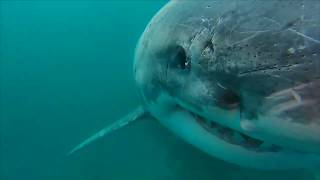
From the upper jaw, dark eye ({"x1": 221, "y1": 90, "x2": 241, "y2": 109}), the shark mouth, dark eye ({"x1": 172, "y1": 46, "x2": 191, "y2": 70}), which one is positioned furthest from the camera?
dark eye ({"x1": 172, "y1": 46, "x2": 191, "y2": 70})

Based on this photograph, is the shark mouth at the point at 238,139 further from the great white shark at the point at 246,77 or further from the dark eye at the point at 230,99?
the dark eye at the point at 230,99

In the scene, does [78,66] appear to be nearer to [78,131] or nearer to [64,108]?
[64,108]

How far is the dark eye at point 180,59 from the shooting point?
221 centimetres

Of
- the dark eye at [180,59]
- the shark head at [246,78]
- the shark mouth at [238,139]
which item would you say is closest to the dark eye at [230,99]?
the shark head at [246,78]

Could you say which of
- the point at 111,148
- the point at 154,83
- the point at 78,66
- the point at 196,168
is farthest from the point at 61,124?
the point at 154,83

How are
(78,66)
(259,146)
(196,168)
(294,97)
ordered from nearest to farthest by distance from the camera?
(294,97), (259,146), (196,168), (78,66)

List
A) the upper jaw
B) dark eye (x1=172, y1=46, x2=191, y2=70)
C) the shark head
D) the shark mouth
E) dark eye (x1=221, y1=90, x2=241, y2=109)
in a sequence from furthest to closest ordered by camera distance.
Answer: dark eye (x1=172, y1=46, x2=191, y2=70) < the shark mouth < dark eye (x1=221, y1=90, x2=241, y2=109) < the upper jaw < the shark head

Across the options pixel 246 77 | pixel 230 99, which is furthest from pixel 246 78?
pixel 230 99

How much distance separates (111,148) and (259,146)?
31.9 feet

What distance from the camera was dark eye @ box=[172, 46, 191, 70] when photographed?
7.27ft

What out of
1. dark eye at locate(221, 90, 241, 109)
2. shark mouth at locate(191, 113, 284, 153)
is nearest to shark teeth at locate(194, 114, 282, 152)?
shark mouth at locate(191, 113, 284, 153)

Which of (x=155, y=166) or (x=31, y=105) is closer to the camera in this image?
(x=155, y=166)

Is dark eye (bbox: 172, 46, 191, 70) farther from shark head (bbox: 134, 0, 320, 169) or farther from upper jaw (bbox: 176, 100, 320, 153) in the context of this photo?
upper jaw (bbox: 176, 100, 320, 153)

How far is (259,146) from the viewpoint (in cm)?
213
